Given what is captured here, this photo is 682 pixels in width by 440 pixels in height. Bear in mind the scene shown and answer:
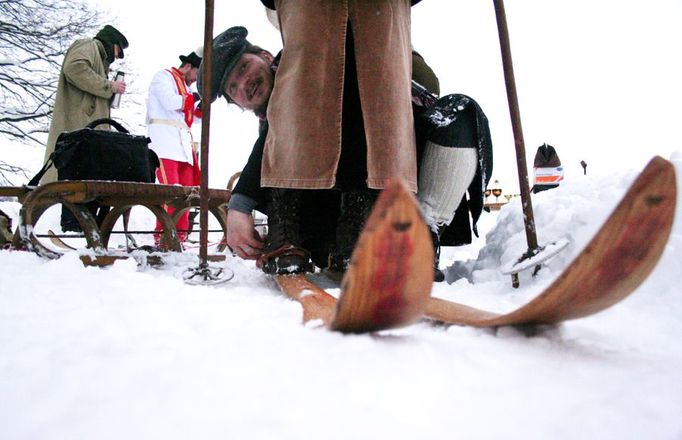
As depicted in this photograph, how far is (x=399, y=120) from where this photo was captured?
1.65 metres

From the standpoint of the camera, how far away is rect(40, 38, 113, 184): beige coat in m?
3.87

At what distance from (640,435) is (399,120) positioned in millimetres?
1379

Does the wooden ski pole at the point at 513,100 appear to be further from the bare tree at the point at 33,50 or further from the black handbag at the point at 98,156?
the bare tree at the point at 33,50

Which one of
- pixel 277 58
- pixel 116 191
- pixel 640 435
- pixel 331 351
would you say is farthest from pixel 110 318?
pixel 116 191

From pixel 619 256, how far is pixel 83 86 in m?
4.57

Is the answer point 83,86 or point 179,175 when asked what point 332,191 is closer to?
point 179,175

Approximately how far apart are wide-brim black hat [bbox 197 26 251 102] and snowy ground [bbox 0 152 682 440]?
1340mm

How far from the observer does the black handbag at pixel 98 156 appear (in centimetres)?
286

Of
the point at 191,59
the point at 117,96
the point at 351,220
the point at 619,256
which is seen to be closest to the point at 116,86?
the point at 117,96

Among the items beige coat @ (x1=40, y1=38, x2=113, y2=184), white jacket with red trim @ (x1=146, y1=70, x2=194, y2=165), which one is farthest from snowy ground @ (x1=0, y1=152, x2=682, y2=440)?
beige coat @ (x1=40, y1=38, x2=113, y2=184)

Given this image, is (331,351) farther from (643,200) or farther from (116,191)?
(116,191)

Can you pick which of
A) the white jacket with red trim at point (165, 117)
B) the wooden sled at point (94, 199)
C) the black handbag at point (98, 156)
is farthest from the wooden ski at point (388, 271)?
the white jacket with red trim at point (165, 117)

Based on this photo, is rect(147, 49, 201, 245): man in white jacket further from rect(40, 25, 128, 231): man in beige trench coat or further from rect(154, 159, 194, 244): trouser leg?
rect(40, 25, 128, 231): man in beige trench coat

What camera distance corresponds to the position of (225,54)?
1.92m
